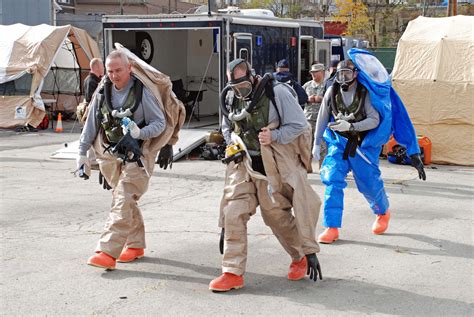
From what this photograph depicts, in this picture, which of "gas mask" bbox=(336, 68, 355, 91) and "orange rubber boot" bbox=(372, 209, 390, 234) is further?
"orange rubber boot" bbox=(372, 209, 390, 234)

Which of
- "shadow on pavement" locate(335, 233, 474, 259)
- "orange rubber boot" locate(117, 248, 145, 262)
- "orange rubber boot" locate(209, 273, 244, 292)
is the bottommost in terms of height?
"shadow on pavement" locate(335, 233, 474, 259)

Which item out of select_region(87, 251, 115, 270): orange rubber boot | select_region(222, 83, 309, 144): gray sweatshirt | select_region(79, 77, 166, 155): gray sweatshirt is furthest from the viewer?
select_region(79, 77, 166, 155): gray sweatshirt

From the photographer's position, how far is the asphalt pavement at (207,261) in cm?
561

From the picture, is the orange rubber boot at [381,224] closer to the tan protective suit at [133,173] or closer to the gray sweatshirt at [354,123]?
the gray sweatshirt at [354,123]

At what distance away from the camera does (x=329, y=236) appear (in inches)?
300

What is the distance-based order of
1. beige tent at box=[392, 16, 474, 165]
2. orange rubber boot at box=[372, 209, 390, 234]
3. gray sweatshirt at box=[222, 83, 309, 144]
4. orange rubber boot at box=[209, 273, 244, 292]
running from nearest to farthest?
orange rubber boot at box=[209, 273, 244, 292] < gray sweatshirt at box=[222, 83, 309, 144] < orange rubber boot at box=[372, 209, 390, 234] < beige tent at box=[392, 16, 474, 165]

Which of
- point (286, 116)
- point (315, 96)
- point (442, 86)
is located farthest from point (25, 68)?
point (286, 116)

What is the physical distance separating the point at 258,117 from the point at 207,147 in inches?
324

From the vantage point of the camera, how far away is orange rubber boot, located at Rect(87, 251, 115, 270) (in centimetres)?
637

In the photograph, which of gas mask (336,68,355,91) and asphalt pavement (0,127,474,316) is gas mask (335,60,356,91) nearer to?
gas mask (336,68,355,91)

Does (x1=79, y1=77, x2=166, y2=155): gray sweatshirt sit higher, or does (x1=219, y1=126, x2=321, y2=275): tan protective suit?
(x1=79, y1=77, x2=166, y2=155): gray sweatshirt

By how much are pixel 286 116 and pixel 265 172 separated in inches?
19.5

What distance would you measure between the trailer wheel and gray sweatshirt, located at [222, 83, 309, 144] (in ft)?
40.9

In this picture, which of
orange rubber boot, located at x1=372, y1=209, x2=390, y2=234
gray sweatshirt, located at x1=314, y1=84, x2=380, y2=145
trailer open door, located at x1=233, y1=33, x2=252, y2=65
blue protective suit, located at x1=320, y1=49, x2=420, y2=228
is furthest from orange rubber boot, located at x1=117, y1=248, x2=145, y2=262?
trailer open door, located at x1=233, y1=33, x2=252, y2=65
